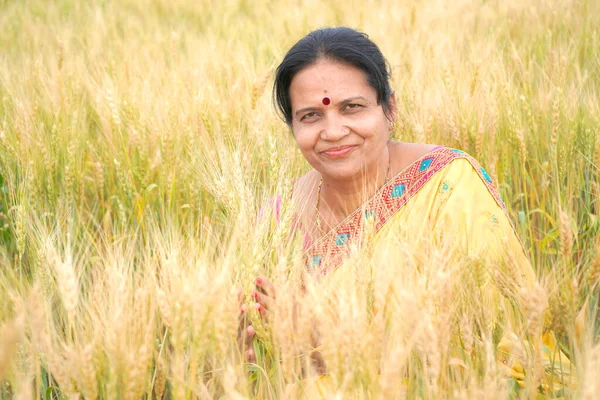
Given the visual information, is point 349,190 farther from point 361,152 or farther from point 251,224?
point 251,224

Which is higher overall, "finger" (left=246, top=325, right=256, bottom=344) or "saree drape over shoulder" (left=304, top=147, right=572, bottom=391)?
"saree drape over shoulder" (left=304, top=147, right=572, bottom=391)

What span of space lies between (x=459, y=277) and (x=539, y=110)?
153 cm

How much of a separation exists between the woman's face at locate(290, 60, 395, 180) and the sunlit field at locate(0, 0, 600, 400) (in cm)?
15

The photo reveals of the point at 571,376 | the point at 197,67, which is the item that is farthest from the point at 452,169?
the point at 197,67

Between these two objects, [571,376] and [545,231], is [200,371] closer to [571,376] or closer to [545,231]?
[571,376]

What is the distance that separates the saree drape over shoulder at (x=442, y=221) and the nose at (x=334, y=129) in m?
0.24

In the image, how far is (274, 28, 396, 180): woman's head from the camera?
2.14 m

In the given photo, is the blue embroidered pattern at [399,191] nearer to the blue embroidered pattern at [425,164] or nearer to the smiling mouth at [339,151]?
the blue embroidered pattern at [425,164]

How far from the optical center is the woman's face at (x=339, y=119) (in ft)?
7.02

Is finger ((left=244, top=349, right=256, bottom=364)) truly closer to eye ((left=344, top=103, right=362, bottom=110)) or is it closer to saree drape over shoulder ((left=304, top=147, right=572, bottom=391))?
saree drape over shoulder ((left=304, top=147, right=572, bottom=391))

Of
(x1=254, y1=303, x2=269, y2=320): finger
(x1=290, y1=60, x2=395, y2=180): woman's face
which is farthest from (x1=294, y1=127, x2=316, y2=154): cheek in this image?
(x1=254, y1=303, x2=269, y2=320): finger

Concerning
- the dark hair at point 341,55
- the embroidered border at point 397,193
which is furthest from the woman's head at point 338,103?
the embroidered border at point 397,193

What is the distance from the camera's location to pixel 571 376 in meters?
1.30

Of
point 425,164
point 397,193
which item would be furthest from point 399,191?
point 425,164
